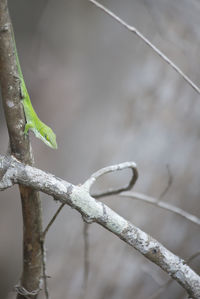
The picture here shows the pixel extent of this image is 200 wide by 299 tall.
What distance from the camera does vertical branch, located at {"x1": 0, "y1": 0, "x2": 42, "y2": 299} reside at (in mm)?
995

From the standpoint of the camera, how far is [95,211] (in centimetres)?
110

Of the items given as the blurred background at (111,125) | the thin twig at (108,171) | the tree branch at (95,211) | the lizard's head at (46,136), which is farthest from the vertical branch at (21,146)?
the blurred background at (111,125)

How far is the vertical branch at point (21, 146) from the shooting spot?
995mm

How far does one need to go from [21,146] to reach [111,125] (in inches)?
82.7

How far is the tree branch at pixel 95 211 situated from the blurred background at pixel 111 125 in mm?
988

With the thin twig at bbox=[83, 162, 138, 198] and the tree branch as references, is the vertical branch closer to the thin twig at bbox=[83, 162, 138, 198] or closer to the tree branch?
the tree branch

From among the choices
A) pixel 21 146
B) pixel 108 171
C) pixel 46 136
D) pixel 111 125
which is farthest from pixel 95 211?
pixel 111 125

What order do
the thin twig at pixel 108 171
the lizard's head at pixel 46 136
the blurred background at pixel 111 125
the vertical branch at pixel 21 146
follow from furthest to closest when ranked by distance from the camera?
the blurred background at pixel 111 125 < the lizard's head at pixel 46 136 < the thin twig at pixel 108 171 < the vertical branch at pixel 21 146

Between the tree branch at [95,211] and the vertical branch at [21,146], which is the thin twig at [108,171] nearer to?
the tree branch at [95,211]

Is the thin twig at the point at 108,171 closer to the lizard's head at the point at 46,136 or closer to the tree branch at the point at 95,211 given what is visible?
the tree branch at the point at 95,211

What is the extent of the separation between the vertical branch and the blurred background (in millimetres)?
880

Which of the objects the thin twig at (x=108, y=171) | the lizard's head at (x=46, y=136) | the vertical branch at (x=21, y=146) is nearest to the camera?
the vertical branch at (x=21, y=146)

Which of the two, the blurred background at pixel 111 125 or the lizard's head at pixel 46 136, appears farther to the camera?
the blurred background at pixel 111 125

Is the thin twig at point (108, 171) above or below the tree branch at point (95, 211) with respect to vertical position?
above
